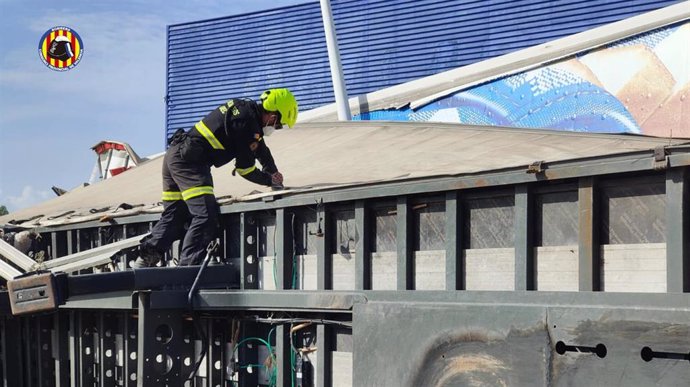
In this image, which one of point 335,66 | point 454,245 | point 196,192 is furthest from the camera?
point 335,66

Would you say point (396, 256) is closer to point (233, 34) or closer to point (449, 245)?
point (449, 245)

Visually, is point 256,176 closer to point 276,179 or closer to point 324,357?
point 276,179

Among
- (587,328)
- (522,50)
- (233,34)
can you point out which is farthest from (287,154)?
(233,34)

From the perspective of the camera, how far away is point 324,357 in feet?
17.7

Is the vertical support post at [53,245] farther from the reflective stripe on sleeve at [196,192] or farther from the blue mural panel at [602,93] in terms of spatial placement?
the blue mural panel at [602,93]

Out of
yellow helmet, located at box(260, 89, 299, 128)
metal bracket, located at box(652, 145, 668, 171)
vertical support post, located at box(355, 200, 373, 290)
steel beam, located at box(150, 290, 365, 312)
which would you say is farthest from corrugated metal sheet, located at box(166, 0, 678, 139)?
metal bracket, located at box(652, 145, 668, 171)

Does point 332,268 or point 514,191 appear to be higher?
point 514,191

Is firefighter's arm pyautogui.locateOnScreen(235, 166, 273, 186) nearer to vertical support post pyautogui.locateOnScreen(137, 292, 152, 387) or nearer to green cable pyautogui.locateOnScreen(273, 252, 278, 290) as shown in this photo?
green cable pyautogui.locateOnScreen(273, 252, 278, 290)

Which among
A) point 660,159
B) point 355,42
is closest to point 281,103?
point 660,159

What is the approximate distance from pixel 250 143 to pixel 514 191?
276 centimetres

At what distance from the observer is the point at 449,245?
4848 mm

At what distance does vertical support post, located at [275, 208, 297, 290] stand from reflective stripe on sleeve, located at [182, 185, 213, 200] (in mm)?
913

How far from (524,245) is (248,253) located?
2315mm

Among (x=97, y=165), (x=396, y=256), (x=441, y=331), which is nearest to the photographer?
(x=441, y=331)
